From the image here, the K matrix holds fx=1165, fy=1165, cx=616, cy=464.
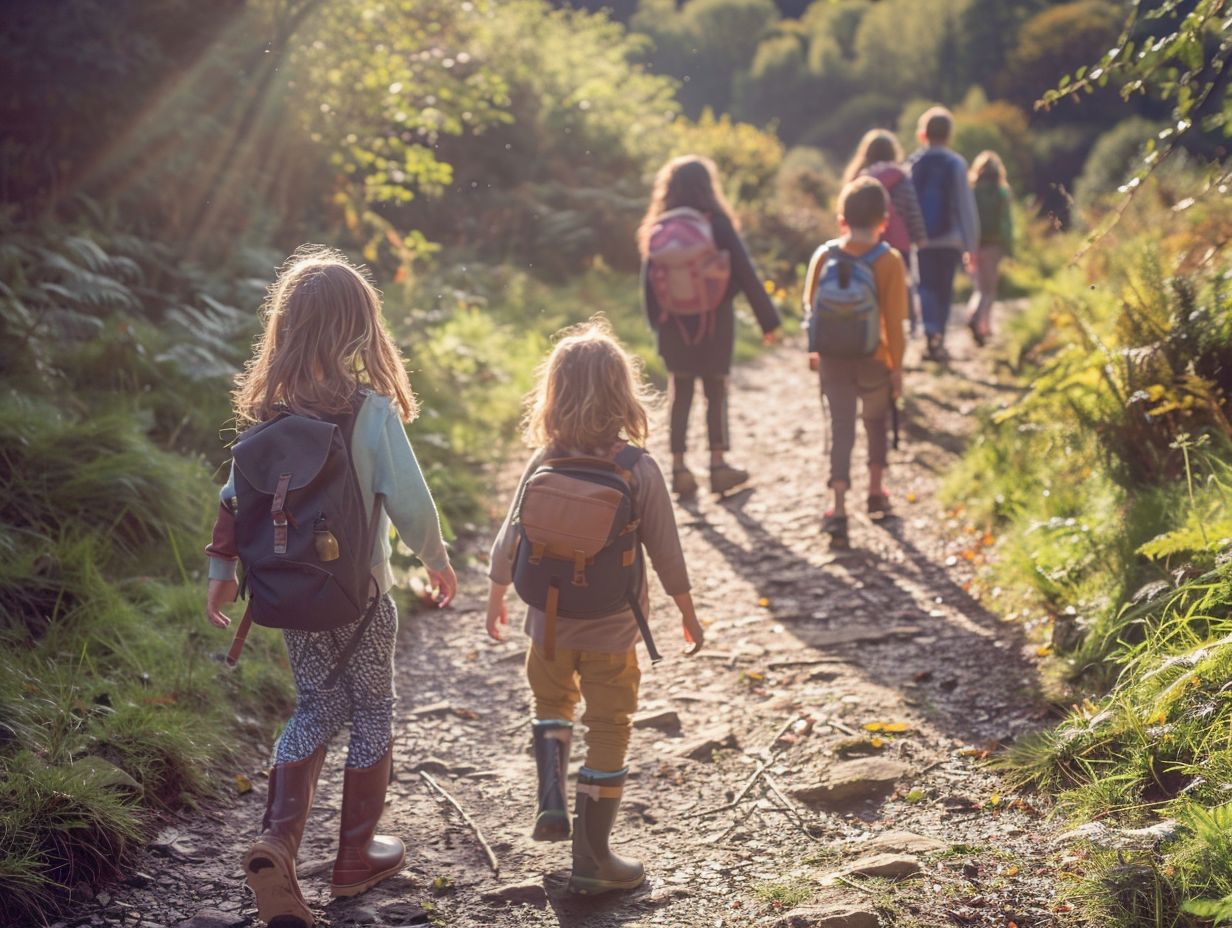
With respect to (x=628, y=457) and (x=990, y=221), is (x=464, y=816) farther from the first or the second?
(x=990, y=221)

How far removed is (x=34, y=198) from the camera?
8.56 m

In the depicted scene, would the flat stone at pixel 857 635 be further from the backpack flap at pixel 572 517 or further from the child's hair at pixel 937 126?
the child's hair at pixel 937 126

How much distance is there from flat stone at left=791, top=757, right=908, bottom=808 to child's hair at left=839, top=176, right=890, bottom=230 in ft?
10.4

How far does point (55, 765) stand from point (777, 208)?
Answer: 52.2 ft

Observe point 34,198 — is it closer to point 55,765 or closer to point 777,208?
point 55,765

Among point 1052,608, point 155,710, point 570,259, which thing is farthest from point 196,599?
point 570,259

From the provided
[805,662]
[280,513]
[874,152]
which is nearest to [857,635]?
[805,662]

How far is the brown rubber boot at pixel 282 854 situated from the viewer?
10.2ft

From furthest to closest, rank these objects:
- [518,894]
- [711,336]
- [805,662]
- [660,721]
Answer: [711,336] < [805,662] < [660,721] < [518,894]

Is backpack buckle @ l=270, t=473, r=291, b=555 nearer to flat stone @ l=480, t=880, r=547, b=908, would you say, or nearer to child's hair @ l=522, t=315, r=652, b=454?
child's hair @ l=522, t=315, r=652, b=454

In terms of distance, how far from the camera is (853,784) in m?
4.01

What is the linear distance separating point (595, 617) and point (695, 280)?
377 cm

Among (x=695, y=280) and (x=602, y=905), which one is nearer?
(x=602, y=905)

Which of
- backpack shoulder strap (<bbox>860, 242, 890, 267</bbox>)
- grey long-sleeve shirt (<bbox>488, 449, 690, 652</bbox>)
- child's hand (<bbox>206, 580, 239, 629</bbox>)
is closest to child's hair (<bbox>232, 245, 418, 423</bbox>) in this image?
child's hand (<bbox>206, 580, 239, 629</bbox>)
